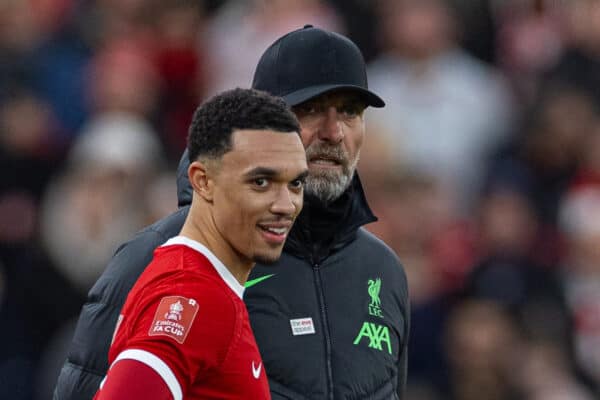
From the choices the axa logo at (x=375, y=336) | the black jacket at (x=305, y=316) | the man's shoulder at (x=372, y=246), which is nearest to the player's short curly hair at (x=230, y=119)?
the black jacket at (x=305, y=316)

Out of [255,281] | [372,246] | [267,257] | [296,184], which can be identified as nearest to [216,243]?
[267,257]

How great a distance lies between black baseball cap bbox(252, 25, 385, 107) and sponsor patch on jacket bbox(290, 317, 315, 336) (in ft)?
2.16

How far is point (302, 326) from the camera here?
4125 millimetres

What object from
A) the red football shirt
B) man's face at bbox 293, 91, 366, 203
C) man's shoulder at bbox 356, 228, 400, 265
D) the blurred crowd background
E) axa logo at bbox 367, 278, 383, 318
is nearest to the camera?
the red football shirt

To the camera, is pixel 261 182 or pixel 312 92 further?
pixel 312 92

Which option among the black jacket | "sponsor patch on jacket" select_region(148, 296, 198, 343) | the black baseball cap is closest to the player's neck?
"sponsor patch on jacket" select_region(148, 296, 198, 343)

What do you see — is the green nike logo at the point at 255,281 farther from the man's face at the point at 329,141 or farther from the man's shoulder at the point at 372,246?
the man's shoulder at the point at 372,246

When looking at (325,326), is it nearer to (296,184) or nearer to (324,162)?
(324,162)

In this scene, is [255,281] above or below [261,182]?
below

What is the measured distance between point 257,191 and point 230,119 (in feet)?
0.63

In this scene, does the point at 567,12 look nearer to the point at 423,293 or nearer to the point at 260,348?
the point at 423,293

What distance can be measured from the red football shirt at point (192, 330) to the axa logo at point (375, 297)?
91 centimetres

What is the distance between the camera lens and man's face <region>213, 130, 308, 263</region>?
3.44m

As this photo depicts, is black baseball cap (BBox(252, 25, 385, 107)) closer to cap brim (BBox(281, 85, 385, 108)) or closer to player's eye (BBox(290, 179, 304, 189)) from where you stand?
cap brim (BBox(281, 85, 385, 108))
